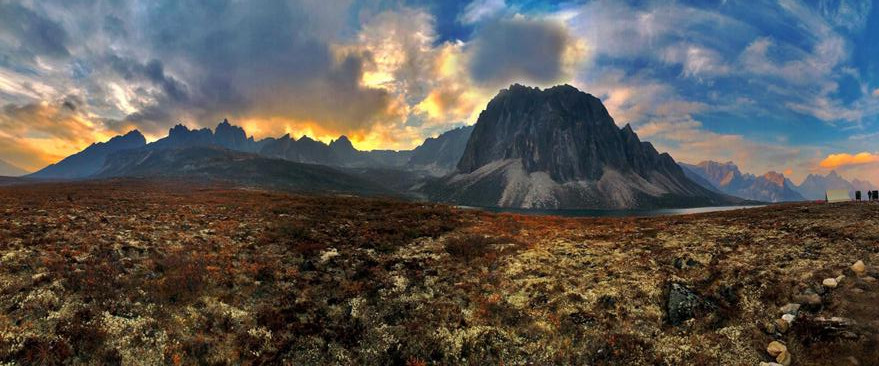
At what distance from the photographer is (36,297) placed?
13.9 m

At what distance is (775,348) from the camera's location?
481 inches

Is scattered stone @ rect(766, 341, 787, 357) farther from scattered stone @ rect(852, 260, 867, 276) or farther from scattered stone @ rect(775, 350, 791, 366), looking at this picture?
scattered stone @ rect(852, 260, 867, 276)

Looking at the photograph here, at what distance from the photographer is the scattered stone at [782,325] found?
1312cm

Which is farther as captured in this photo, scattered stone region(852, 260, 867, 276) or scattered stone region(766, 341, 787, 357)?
scattered stone region(852, 260, 867, 276)

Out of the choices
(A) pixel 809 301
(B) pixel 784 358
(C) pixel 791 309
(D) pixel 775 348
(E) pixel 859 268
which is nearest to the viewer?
(B) pixel 784 358

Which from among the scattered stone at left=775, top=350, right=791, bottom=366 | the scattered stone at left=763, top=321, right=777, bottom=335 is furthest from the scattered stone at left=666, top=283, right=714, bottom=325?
the scattered stone at left=775, top=350, right=791, bottom=366

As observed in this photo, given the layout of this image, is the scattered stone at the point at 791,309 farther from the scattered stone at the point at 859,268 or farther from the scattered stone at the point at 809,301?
the scattered stone at the point at 859,268

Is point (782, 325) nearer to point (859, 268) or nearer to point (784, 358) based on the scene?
point (784, 358)

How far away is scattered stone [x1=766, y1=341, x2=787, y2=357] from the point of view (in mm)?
12070

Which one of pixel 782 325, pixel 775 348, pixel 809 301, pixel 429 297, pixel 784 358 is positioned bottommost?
pixel 784 358

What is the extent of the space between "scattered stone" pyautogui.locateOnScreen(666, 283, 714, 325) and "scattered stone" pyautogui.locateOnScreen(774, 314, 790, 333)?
216 cm

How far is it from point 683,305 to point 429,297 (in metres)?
11.3

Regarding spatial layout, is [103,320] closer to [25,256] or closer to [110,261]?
[110,261]

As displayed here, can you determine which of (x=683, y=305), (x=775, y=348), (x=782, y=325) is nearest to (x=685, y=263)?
(x=683, y=305)
